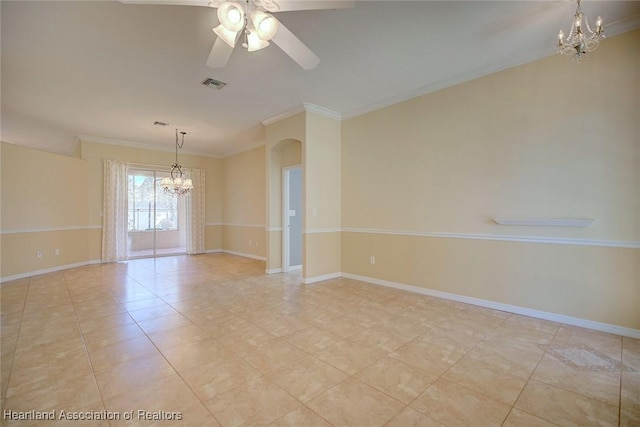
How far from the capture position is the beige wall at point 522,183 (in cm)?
275

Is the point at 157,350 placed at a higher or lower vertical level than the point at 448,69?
lower

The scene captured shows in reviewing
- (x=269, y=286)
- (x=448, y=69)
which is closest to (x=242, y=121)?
(x=269, y=286)

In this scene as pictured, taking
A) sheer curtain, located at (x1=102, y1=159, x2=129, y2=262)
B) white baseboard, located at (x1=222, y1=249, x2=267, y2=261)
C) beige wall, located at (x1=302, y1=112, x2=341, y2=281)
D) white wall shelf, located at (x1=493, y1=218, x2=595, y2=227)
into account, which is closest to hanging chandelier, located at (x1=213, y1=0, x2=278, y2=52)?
beige wall, located at (x1=302, y1=112, x2=341, y2=281)

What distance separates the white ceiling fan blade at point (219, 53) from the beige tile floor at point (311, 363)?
8.30 ft

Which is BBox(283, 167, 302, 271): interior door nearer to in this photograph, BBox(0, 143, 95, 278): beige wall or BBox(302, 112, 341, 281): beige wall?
BBox(302, 112, 341, 281): beige wall

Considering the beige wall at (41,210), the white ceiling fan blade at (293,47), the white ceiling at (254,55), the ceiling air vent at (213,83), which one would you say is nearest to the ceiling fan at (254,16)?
the white ceiling fan blade at (293,47)

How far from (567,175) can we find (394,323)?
247cm

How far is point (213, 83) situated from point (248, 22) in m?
2.08

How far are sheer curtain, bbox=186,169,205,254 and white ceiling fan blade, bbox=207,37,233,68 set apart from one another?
254 inches

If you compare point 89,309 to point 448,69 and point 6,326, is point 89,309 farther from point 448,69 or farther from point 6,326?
point 448,69

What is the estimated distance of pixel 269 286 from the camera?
15.3 ft

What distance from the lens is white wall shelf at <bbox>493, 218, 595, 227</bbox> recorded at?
2859mm

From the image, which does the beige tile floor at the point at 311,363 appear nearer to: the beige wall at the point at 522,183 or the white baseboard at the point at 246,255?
the beige wall at the point at 522,183

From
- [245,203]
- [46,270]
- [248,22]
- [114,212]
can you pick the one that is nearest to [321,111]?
[248,22]
